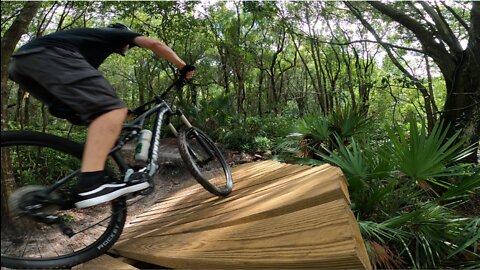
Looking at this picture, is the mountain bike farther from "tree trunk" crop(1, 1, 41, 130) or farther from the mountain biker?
"tree trunk" crop(1, 1, 41, 130)

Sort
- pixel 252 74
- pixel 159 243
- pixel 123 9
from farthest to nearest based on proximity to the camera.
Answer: pixel 252 74
pixel 123 9
pixel 159 243

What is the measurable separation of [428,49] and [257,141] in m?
4.07

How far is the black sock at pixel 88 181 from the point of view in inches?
74.6

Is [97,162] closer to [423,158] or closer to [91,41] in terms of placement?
[91,41]

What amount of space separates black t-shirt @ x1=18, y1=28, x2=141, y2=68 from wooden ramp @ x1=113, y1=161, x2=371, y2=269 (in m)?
1.26

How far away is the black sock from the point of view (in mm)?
1895

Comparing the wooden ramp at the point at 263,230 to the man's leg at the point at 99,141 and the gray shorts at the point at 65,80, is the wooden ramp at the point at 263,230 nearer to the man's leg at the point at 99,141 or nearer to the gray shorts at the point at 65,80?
the man's leg at the point at 99,141

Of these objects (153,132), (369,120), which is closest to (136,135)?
(153,132)

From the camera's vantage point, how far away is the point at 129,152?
235cm

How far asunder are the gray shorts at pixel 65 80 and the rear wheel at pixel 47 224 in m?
0.32

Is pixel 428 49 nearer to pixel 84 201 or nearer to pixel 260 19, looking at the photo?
pixel 84 201

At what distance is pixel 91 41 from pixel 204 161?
161cm

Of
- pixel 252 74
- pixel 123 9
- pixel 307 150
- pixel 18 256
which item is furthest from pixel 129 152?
pixel 252 74

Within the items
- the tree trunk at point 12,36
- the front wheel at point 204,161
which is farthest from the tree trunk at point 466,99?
the tree trunk at point 12,36
